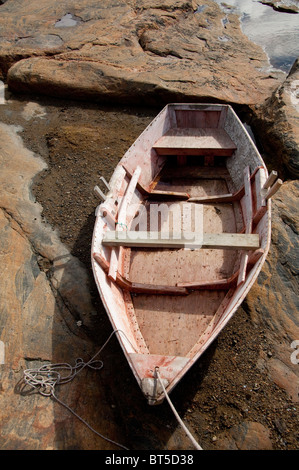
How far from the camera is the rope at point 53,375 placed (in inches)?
158

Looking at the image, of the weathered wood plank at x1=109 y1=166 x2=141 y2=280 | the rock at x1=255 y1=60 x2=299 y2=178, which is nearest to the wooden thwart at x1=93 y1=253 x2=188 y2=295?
the weathered wood plank at x1=109 y1=166 x2=141 y2=280

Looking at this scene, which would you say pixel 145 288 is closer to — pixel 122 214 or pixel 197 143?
pixel 122 214

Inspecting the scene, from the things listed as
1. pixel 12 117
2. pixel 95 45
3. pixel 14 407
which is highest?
pixel 95 45

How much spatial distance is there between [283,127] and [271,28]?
833 centimetres

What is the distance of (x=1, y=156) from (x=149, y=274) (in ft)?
14.5

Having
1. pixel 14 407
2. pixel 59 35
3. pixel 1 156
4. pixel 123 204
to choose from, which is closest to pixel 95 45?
pixel 59 35

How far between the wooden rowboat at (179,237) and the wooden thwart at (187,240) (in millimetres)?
14

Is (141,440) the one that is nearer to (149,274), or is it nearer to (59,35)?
(149,274)

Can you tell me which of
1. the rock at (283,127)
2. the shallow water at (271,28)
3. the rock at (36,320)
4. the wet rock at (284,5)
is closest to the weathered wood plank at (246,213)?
the rock at (283,127)

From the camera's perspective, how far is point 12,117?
27.4 feet

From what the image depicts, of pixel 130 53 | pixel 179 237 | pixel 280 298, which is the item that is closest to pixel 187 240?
pixel 179 237

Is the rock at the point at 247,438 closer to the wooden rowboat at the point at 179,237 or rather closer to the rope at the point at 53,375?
the wooden rowboat at the point at 179,237

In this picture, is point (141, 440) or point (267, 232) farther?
point (267, 232)

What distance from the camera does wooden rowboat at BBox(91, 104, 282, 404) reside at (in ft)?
13.3
